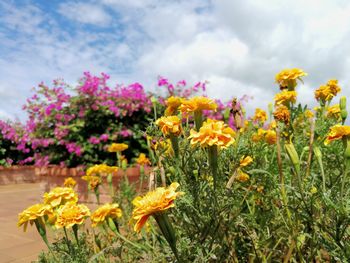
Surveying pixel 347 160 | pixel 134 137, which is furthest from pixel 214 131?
pixel 134 137

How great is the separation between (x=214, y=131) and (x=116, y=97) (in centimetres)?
434

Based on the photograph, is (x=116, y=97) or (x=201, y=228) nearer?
(x=201, y=228)

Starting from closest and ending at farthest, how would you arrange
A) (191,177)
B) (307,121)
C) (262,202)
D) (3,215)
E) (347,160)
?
(347,160), (191,177), (262,202), (307,121), (3,215)

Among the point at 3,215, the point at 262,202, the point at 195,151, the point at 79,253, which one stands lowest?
the point at 3,215

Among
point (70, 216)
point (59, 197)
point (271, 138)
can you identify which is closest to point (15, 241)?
point (59, 197)

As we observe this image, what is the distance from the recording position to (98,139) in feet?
16.4

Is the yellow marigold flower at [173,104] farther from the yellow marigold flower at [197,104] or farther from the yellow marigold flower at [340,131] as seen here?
the yellow marigold flower at [340,131]

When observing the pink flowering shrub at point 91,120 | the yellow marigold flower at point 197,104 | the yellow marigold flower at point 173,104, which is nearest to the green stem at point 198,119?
the yellow marigold flower at point 197,104

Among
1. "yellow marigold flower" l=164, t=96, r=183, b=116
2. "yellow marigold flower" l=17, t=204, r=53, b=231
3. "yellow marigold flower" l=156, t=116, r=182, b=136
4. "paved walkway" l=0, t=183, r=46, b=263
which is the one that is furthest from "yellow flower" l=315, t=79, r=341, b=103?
"paved walkway" l=0, t=183, r=46, b=263

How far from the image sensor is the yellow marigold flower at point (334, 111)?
6.84ft

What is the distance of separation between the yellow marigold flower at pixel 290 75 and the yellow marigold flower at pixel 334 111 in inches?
13.6

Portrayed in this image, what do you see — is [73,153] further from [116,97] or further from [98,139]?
[116,97]

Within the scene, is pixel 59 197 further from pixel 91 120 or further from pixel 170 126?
pixel 91 120

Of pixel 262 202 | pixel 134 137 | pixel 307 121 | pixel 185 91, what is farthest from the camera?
pixel 185 91
